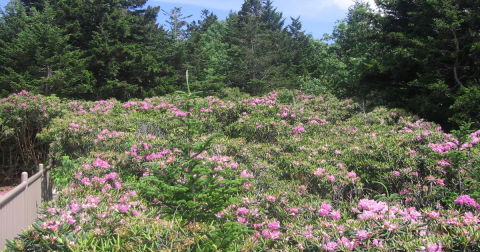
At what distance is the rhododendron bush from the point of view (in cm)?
180

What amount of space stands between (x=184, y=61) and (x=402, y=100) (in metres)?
18.3

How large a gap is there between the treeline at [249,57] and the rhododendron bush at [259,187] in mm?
3062

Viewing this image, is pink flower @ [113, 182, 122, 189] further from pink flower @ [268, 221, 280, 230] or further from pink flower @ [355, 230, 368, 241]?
pink flower @ [355, 230, 368, 241]

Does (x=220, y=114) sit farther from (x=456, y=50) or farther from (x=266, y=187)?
(x=456, y=50)

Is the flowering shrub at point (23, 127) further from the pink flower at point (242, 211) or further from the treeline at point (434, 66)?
the treeline at point (434, 66)

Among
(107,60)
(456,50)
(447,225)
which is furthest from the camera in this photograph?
(107,60)

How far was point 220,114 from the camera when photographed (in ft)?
22.0

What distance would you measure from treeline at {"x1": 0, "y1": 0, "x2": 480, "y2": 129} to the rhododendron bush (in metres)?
3.06

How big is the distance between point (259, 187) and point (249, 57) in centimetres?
1877

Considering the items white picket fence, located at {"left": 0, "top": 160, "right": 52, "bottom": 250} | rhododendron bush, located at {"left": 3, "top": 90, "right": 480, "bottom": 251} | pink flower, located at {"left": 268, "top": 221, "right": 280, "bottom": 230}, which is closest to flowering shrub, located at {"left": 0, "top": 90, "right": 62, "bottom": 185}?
rhododendron bush, located at {"left": 3, "top": 90, "right": 480, "bottom": 251}

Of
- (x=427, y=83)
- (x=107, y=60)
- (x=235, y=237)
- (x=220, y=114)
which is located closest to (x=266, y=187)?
(x=235, y=237)

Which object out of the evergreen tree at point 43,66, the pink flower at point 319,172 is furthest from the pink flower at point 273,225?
the evergreen tree at point 43,66

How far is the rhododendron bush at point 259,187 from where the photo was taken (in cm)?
180

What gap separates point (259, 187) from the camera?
3.41 m
